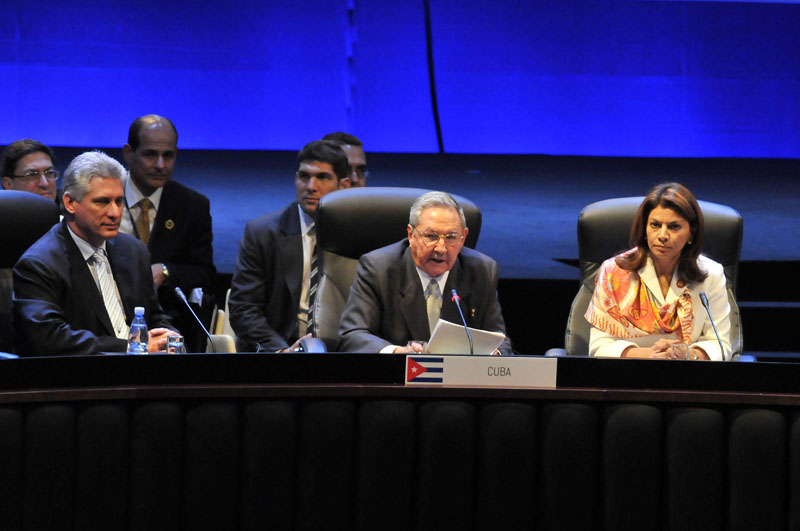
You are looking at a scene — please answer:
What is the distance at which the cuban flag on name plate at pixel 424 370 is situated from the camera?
7.23ft

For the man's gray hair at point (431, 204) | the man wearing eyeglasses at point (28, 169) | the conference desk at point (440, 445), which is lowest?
the conference desk at point (440, 445)

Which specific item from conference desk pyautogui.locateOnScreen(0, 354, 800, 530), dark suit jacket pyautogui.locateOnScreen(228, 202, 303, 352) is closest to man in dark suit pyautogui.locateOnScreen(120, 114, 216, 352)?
dark suit jacket pyautogui.locateOnScreen(228, 202, 303, 352)

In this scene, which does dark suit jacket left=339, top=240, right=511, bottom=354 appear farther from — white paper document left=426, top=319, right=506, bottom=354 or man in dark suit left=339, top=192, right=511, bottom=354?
white paper document left=426, top=319, right=506, bottom=354

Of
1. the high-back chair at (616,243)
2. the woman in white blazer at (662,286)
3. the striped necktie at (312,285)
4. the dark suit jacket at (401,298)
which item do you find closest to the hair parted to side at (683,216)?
the woman in white blazer at (662,286)

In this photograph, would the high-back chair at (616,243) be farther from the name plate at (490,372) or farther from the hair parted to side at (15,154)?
the hair parted to side at (15,154)

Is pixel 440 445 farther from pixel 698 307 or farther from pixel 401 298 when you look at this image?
pixel 698 307

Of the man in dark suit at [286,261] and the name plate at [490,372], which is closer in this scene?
the name plate at [490,372]

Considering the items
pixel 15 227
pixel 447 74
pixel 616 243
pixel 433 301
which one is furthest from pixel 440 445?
pixel 447 74

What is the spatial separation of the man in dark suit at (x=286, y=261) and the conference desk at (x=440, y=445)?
1.52 m

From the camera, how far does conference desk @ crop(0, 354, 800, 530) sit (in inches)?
83.7

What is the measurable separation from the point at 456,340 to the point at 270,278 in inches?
52.9

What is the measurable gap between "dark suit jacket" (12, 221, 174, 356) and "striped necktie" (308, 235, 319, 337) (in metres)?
0.61

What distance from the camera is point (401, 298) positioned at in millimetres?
A: 3193

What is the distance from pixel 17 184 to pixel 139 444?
6.27 ft
